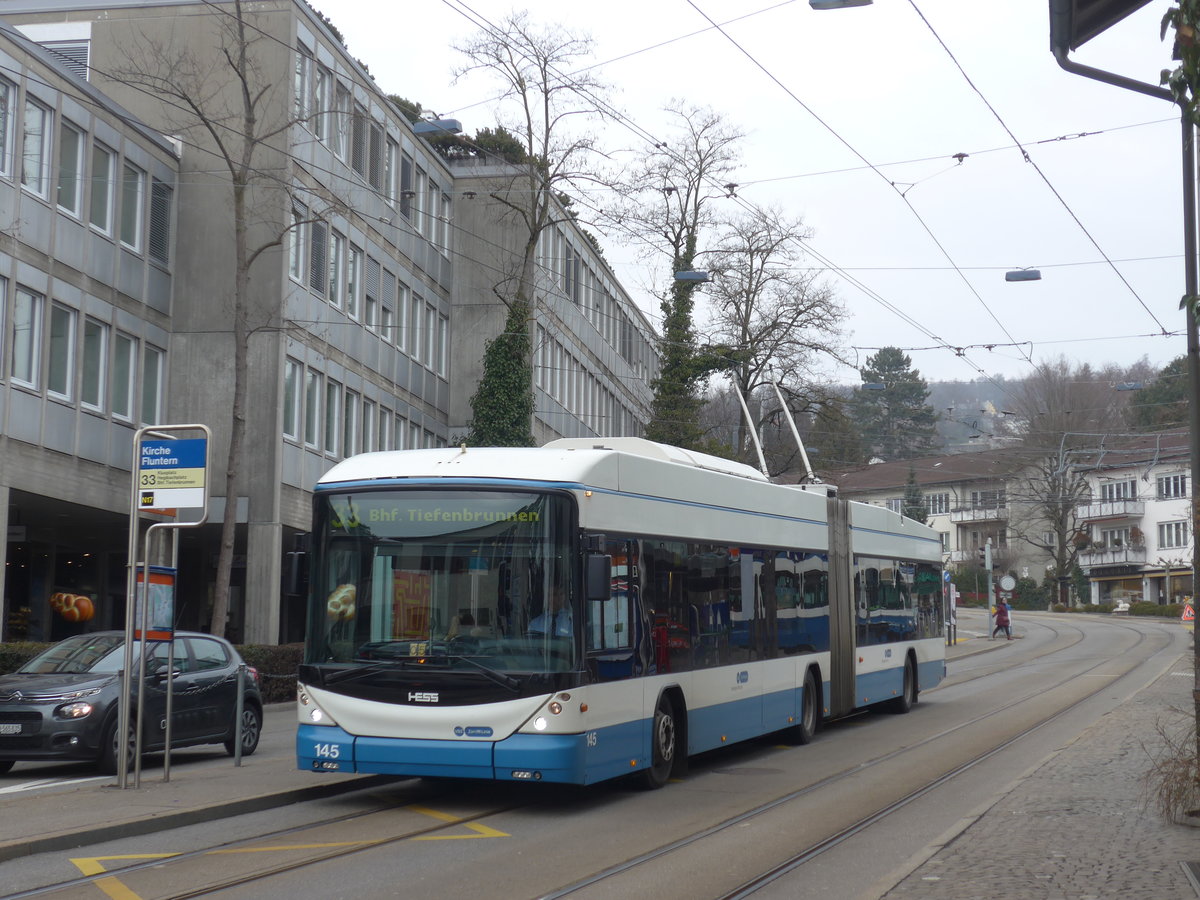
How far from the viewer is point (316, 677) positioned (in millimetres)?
12312

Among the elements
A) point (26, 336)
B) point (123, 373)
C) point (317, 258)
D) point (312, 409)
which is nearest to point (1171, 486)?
point (312, 409)

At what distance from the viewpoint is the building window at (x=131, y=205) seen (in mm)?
31031

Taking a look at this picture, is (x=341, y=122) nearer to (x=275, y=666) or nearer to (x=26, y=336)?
(x=26, y=336)

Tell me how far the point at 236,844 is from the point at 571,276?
151 feet

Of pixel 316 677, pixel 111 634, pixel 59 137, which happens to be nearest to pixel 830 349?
pixel 59 137

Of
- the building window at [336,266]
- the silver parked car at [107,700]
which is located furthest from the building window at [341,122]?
the silver parked car at [107,700]

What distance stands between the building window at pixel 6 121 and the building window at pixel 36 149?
40cm

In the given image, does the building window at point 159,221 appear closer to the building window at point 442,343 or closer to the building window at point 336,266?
the building window at point 336,266

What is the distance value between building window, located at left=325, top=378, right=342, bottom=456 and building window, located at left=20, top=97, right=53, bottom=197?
10.3m

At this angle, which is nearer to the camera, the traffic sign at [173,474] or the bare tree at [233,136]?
the traffic sign at [173,474]

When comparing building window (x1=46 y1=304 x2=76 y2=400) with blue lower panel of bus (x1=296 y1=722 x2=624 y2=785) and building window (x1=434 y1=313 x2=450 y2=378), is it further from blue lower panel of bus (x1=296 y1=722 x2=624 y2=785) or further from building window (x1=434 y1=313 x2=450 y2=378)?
blue lower panel of bus (x1=296 y1=722 x2=624 y2=785)

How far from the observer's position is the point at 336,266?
3691cm

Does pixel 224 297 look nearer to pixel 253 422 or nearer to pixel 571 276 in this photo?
pixel 253 422

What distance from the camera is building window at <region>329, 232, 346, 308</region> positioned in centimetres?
3653
